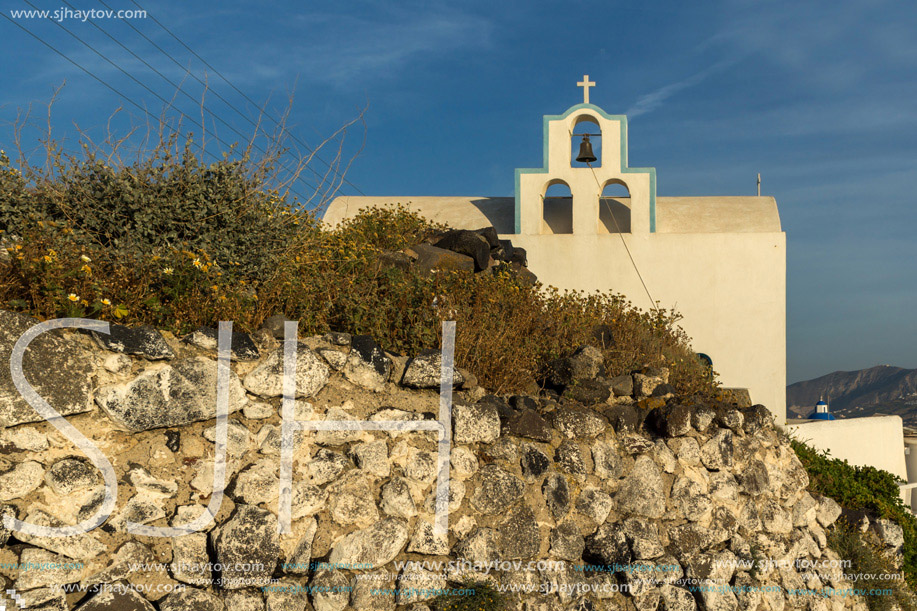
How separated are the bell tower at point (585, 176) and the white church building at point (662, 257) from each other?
2cm

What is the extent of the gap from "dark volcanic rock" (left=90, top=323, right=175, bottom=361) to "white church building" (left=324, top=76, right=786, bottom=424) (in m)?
8.33

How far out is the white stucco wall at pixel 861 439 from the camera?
10.3m

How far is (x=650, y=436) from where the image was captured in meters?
5.93

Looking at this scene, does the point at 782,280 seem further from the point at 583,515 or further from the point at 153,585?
the point at 153,585

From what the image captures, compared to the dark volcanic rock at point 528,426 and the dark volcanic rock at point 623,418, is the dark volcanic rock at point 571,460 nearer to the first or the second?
the dark volcanic rock at point 528,426

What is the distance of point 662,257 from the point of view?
11.9 m

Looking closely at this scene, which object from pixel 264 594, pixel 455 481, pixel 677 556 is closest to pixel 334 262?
pixel 455 481

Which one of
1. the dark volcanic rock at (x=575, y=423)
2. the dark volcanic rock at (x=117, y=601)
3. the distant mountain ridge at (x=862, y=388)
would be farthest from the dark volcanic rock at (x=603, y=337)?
the distant mountain ridge at (x=862, y=388)

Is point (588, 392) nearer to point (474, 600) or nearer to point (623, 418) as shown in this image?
point (623, 418)

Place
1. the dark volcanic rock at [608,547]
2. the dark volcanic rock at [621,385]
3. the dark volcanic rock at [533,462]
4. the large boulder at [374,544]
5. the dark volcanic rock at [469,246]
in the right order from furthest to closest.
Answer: the dark volcanic rock at [469,246] → the dark volcanic rock at [621,385] → the dark volcanic rock at [608,547] → the dark volcanic rock at [533,462] → the large boulder at [374,544]

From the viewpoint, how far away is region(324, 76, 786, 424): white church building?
457 inches

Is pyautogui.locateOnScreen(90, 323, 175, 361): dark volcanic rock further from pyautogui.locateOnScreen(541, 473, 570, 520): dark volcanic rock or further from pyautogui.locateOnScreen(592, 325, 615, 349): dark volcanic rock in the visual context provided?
pyautogui.locateOnScreen(592, 325, 615, 349): dark volcanic rock

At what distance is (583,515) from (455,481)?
1141 mm

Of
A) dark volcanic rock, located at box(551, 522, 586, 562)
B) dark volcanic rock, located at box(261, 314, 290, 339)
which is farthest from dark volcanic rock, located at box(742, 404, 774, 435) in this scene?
dark volcanic rock, located at box(261, 314, 290, 339)
